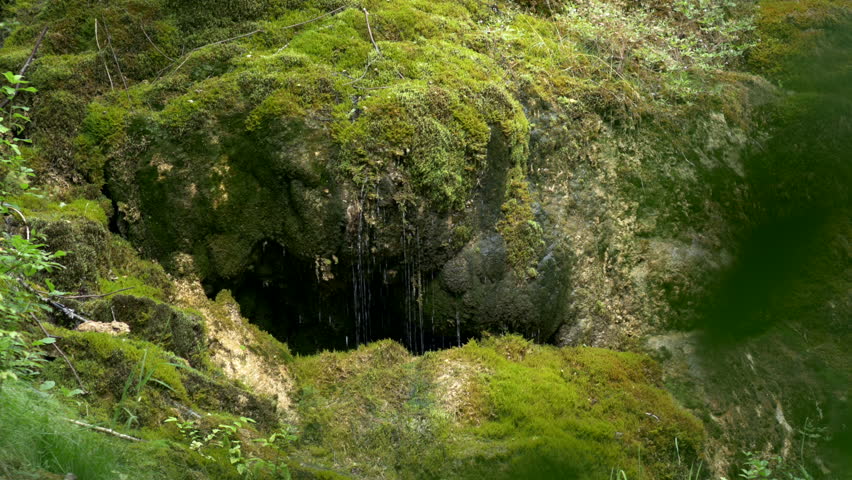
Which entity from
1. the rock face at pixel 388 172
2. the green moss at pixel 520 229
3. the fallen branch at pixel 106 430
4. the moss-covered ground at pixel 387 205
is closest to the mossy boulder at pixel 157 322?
the moss-covered ground at pixel 387 205

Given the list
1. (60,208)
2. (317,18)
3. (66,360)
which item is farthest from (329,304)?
(317,18)

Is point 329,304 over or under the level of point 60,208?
under

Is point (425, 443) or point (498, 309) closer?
point (425, 443)

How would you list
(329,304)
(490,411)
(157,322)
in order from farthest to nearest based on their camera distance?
(329,304), (490,411), (157,322)

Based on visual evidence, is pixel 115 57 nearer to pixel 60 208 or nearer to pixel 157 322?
pixel 60 208

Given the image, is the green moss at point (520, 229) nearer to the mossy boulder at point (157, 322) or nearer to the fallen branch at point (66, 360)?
the mossy boulder at point (157, 322)

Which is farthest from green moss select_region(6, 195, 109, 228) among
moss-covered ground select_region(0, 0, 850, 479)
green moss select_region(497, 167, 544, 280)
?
green moss select_region(497, 167, 544, 280)

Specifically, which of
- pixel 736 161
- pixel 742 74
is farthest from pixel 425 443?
pixel 742 74

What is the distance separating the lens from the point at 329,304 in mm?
6605

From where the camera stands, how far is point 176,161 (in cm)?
611

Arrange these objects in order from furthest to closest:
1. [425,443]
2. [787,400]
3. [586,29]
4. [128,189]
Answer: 1. [586,29]
2. [787,400]
3. [128,189]
4. [425,443]

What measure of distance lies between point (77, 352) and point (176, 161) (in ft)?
8.72

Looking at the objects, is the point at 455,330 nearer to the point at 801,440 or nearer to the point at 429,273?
the point at 429,273

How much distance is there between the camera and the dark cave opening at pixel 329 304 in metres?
6.36
